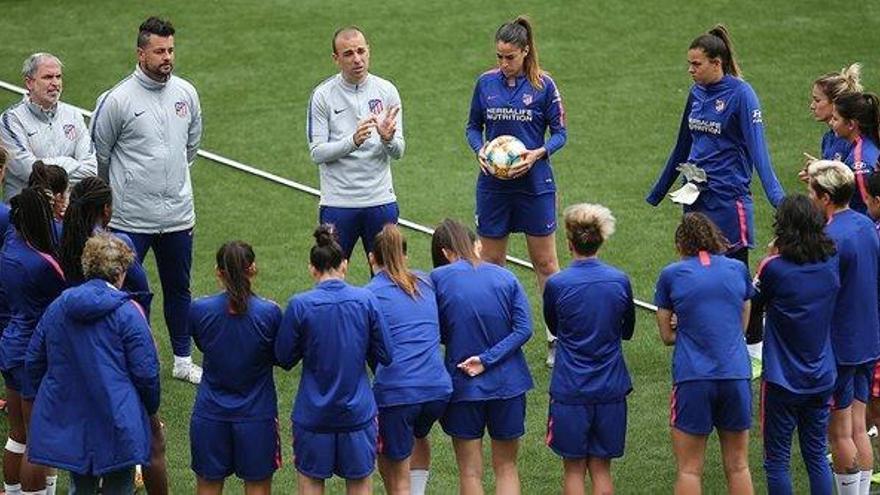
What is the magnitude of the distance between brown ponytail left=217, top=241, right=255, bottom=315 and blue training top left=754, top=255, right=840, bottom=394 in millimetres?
2558

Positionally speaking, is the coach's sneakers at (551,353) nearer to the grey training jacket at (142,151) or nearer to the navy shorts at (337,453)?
the grey training jacket at (142,151)

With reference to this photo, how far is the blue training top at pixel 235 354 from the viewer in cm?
778

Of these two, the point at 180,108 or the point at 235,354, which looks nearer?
the point at 235,354

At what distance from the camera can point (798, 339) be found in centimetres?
821

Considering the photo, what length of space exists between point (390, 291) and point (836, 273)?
7.36 ft

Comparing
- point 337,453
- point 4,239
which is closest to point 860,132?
point 337,453

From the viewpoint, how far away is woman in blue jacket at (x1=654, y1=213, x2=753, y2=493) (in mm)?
7996

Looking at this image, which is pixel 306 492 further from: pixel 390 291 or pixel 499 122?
pixel 499 122

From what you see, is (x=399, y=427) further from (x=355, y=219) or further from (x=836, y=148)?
(x=836, y=148)

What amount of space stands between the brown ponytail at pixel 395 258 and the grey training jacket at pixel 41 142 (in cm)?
264

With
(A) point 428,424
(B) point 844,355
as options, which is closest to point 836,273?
(B) point 844,355

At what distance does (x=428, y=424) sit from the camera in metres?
8.30

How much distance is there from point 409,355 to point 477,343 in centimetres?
37

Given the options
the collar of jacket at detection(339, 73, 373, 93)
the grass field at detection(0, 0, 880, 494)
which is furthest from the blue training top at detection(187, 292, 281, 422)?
the collar of jacket at detection(339, 73, 373, 93)
